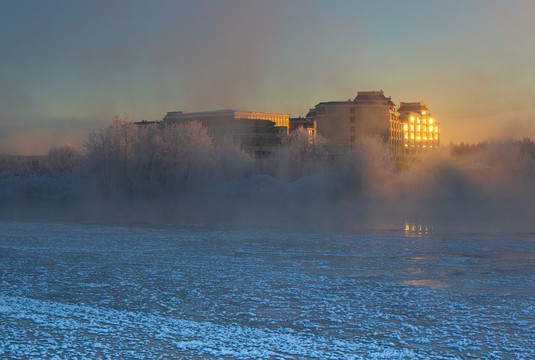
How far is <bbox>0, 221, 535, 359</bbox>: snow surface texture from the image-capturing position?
314 inches

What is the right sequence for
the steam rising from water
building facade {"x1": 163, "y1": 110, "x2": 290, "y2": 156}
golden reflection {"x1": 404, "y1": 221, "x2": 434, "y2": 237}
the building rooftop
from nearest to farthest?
golden reflection {"x1": 404, "y1": 221, "x2": 434, "y2": 237}
the steam rising from water
building facade {"x1": 163, "y1": 110, "x2": 290, "y2": 156}
the building rooftop

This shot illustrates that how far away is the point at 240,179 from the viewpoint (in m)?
58.8

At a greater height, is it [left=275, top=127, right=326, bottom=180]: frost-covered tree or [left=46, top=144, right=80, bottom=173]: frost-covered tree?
[left=46, top=144, right=80, bottom=173]: frost-covered tree

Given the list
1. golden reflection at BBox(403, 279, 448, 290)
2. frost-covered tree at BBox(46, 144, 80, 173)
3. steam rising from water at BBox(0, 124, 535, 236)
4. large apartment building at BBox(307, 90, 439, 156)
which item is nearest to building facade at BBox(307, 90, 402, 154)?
large apartment building at BBox(307, 90, 439, 156)

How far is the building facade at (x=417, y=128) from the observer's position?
467ft

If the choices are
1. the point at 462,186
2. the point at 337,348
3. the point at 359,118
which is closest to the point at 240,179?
the point at 462,186

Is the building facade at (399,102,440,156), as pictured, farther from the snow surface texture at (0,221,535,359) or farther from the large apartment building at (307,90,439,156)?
the snow surface texture at (0,221,535,359)

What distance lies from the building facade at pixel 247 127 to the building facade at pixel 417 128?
3402cm

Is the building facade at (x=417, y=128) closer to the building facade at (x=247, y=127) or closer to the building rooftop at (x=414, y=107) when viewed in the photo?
the building rooftop at (x=414, y=107)

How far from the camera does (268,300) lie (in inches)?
423

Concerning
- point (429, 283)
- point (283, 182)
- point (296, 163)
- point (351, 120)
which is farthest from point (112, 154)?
point (351, 120)

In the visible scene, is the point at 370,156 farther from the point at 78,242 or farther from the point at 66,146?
the point at 66,146

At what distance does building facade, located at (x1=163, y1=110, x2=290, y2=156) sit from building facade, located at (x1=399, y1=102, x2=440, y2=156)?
112 feet

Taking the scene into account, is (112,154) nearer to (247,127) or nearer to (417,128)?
(247,127)
